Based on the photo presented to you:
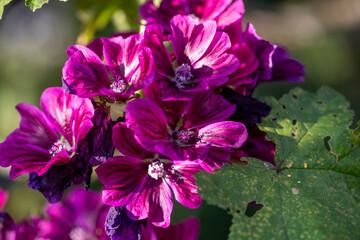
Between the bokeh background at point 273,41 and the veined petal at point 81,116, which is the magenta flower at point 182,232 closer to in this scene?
the veined petal at point 81,116

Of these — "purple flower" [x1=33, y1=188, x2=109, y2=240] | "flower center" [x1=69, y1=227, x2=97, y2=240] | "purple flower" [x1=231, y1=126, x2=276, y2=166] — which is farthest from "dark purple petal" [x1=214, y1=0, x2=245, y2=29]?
"flower center" [x1=69, y1=227, x2=97, y2=240]

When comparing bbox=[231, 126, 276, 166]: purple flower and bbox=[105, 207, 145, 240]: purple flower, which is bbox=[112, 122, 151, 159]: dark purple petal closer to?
bbox=[105, 207, 145, 240]: purple flower

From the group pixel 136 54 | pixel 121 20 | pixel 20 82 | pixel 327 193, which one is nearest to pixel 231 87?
pixel 136 54

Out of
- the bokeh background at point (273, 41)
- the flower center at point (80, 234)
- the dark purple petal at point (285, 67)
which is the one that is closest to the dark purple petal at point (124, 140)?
the dark purple petal at point (285, 67)

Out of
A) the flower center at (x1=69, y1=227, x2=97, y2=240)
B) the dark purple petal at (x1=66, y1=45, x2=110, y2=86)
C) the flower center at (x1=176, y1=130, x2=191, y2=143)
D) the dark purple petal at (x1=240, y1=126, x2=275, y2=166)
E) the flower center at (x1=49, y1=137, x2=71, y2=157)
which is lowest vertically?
the flower center at (x1=69, y1=227, x2=97, y2=240)

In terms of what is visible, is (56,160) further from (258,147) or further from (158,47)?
(258,147)

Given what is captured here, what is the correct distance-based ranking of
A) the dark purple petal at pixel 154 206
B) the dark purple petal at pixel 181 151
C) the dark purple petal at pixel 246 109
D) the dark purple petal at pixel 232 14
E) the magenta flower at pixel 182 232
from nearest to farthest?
the dark purple petal at pixel 181 151 → the dark purple petal at pixel 154 206 → the dark purple petal at pixel 246 109 → the dark purple petal at pixel 232 14 → the magenta flower at pixel 182 232

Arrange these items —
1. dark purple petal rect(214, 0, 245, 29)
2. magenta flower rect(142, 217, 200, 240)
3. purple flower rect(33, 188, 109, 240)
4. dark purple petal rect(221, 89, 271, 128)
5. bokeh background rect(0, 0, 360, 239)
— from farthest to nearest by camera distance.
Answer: bokeh background rect(0, 0, 360, 239), purple flower rect(33, 188, 109, 240), magenta flower rect(142, 217, 200, 240), dark purple petal rect(214, 0, 245, 29), dark purple petal rect(221, 89, 271, 128)
